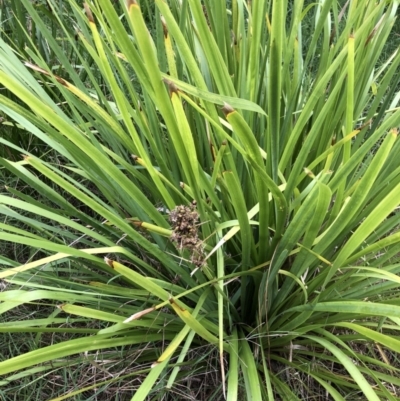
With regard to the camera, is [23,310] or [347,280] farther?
[23,310]

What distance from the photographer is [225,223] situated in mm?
779

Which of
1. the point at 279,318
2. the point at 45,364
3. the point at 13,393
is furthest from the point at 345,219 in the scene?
the point at 13,393

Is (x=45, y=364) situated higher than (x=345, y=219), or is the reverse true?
(x=345, y=219)

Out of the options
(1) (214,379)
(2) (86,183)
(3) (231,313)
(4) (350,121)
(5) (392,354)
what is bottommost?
(5) (392,354)

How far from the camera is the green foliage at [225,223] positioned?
666 mm

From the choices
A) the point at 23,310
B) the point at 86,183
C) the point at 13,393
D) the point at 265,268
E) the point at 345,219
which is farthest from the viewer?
the point at 86,183

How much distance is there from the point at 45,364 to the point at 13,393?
133 millimetres

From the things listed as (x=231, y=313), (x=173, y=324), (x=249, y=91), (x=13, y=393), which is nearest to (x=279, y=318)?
(x=231, y=313)

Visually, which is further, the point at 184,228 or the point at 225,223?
the point at 225,223

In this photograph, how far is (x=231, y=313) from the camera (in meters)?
0.92

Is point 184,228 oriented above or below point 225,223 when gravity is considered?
above

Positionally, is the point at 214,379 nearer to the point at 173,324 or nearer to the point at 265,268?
the point at 173,324

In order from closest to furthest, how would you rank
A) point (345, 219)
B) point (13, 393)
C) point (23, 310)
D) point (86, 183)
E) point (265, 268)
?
point (345, 219) < point (265, 268) < point (13, 393) < point (23, 310) < point (86, 183)

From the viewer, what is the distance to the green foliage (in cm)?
67
